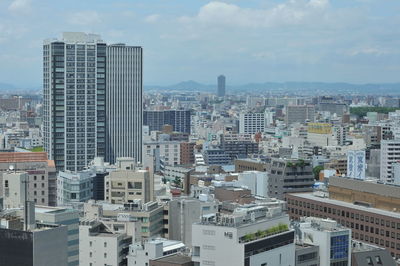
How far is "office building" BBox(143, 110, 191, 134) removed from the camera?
349 feet

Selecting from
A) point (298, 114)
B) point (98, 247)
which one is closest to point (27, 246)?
point (98, 247)

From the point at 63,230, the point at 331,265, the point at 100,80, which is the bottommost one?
the point at 331,265

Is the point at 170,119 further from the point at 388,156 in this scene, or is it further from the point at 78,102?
the point at 388,156

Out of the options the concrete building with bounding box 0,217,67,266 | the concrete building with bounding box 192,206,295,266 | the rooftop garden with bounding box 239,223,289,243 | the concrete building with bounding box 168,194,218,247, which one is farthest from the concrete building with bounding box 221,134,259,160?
the concrete building with bounding box 0,217,67,266

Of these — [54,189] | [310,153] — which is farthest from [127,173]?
[310,153]

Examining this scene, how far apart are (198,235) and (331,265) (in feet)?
16.9

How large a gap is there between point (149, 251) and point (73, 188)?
13608 mm

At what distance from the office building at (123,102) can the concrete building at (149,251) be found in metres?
31.9

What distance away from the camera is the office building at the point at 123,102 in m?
58.0

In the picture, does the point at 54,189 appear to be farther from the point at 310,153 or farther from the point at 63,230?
the point at 310,153

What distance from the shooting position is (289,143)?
244 ft

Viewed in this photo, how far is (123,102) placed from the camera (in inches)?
2323

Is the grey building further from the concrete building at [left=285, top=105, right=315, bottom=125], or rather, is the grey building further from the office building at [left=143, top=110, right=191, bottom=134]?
the concrete building at [left=285, top=105, right=315, bottom=125]

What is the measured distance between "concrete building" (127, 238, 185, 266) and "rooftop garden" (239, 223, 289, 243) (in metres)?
3.66
